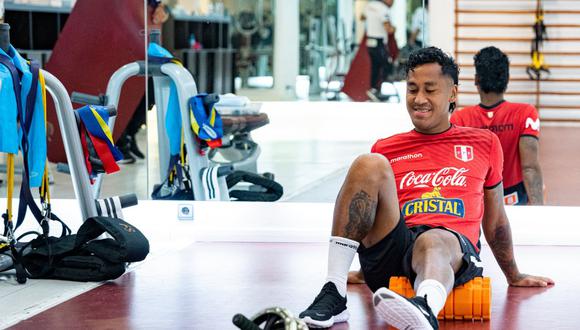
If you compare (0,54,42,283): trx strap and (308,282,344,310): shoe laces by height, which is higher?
(0,54,42,283): trx strap

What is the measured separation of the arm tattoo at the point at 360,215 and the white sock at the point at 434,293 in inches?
11.7

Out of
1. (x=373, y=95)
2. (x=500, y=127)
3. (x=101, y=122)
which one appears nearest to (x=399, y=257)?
(x=101, y=122)

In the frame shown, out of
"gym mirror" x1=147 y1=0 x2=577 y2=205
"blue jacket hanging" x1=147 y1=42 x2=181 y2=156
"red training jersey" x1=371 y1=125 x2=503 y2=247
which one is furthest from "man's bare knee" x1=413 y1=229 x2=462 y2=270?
"blue jacket hanging" x1=147 y1=42 x2=181 y2=156

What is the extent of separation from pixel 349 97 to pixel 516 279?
68.3 inches

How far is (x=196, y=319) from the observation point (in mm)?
3830

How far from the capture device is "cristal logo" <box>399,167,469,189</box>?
12.6 feet

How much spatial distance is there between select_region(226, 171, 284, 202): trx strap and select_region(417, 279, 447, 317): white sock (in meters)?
2.35

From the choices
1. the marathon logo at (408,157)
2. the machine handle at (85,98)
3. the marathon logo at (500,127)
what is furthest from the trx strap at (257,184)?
the marathon logo at (408,157)

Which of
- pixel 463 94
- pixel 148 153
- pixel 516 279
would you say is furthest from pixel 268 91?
pixel 463 94

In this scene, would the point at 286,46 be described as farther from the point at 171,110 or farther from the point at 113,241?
the point at 113,241

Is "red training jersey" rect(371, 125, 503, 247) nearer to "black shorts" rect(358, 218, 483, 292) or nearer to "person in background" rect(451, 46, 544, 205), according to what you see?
"black shorts" rect(358, 218, 483, 292)

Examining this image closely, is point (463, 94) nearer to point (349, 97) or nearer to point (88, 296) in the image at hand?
point (349, 97)

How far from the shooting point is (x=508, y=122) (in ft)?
17.1

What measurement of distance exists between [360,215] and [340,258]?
16 cm
